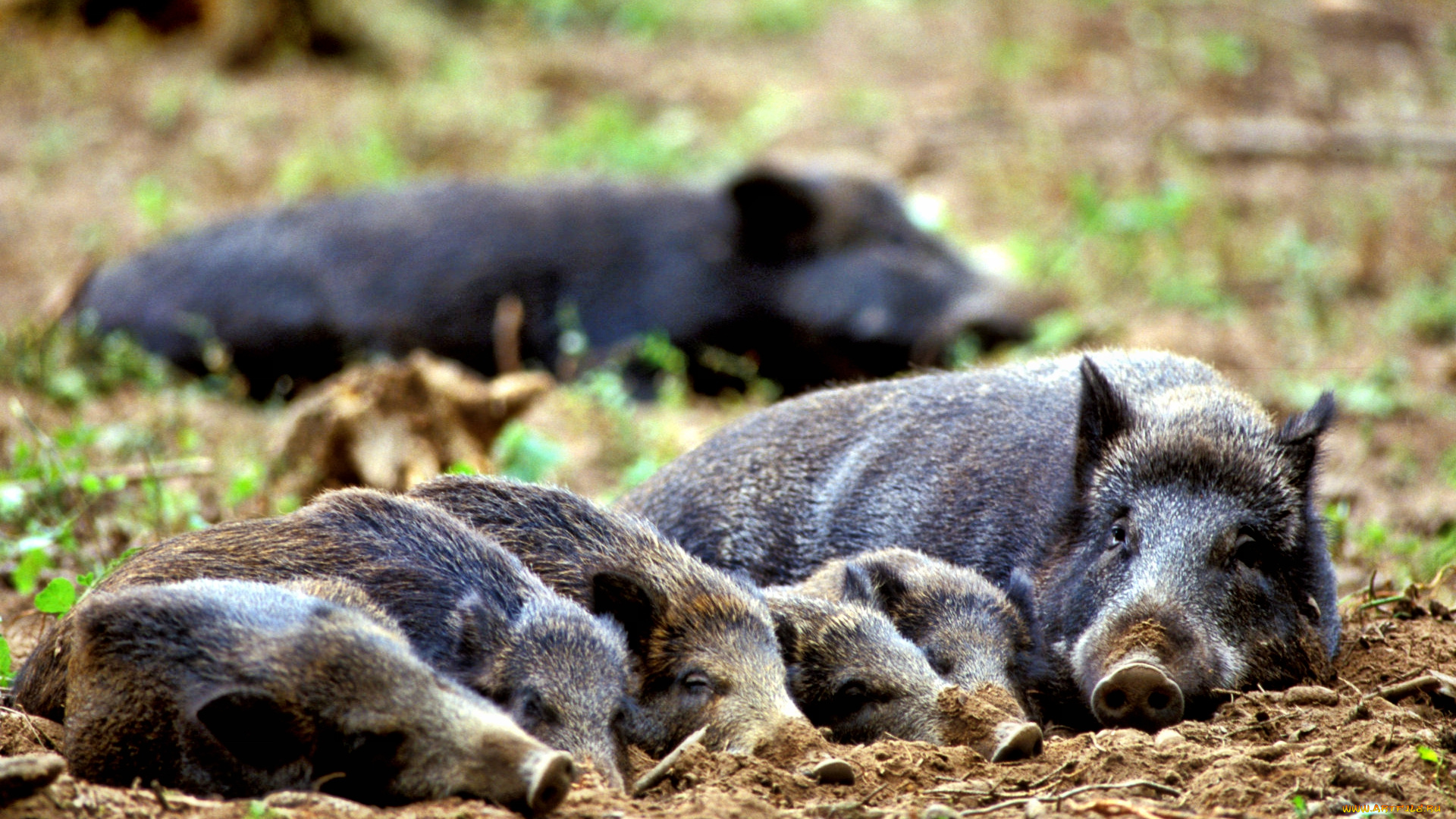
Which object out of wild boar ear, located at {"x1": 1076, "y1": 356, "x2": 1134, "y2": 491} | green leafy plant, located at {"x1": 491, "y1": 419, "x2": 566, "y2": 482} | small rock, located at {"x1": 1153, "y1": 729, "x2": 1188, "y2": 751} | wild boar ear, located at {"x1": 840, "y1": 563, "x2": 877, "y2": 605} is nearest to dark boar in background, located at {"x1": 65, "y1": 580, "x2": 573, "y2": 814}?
wild boar ear, located at {"x1": 840, "y1": 563, "x2": 877, "y2": 605}

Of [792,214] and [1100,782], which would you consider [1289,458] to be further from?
[792,214]

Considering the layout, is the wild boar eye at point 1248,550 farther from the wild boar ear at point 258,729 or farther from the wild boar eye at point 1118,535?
the wild boar ear at point 258,729

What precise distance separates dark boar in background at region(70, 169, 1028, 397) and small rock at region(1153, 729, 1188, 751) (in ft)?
18.4

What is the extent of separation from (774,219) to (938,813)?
23.0 feet

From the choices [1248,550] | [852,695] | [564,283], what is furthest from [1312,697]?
[564,283]

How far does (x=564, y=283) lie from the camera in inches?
363

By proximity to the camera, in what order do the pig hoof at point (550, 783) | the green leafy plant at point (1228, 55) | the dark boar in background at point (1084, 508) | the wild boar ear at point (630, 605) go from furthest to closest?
the green leafy plant at point (1228, 55) < the dark boar in background at point (1084, 508) < the wild boar ear at point (630, 605) < the pig hoof at point (550, 783)

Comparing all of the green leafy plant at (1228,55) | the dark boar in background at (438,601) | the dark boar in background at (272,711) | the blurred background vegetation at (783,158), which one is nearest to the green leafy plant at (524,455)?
the blurred background vegetation at (783,158)

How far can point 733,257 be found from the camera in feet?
31.4

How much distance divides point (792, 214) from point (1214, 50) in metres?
5.39

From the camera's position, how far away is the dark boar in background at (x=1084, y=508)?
12.9 ft

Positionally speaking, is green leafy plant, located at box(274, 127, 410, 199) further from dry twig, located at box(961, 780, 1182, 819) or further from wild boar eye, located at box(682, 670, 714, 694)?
dry twig, located at box(961, 780, 1182, 819)

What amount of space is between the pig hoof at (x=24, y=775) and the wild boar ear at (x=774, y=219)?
7115 millimetres

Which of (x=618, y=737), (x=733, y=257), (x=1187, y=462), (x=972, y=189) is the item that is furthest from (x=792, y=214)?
(x=618, y=737)
